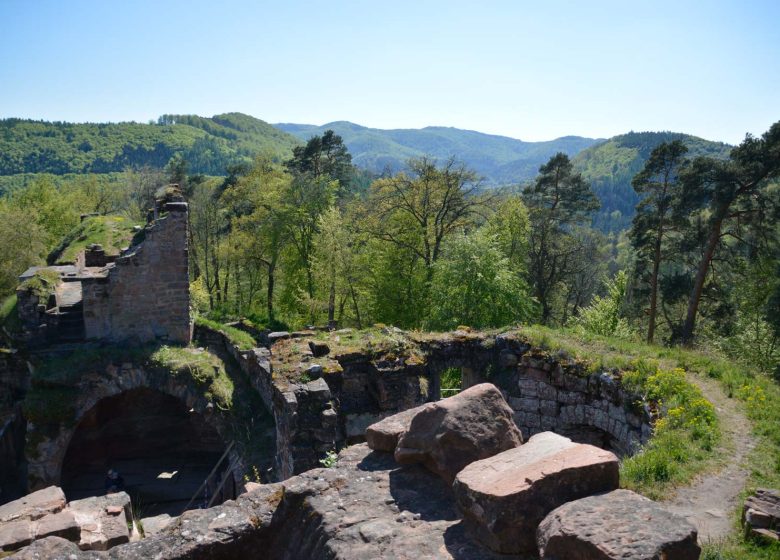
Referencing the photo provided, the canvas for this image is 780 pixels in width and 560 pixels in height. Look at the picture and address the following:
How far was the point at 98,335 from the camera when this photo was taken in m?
15.5

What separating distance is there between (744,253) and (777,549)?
24.5 meters

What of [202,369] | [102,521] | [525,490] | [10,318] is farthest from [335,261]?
[525,490]

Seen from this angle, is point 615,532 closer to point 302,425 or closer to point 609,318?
point 302,425

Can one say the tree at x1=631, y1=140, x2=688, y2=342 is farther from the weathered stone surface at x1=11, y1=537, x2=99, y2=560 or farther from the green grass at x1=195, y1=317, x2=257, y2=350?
the weathered stone surface at x1=11, y1=537, x2=99, y2=560

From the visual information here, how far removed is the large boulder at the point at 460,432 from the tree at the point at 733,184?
1751 cm

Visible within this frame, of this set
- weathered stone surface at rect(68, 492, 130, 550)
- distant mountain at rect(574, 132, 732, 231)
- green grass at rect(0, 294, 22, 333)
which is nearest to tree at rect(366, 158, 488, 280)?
green grass at rect(0, 294, 22, 333)

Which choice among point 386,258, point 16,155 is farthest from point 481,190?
point 16,155

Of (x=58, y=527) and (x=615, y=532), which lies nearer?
(x=615, y=532)

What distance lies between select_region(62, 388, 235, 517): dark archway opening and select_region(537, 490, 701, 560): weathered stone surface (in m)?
13.4

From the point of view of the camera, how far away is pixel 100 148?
Result: 15525cm

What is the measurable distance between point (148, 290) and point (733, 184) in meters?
19.4

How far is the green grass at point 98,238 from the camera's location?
863 inches

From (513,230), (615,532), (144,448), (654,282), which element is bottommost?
(144,448)

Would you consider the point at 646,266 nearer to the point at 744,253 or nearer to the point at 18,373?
A: the point at 744,253
